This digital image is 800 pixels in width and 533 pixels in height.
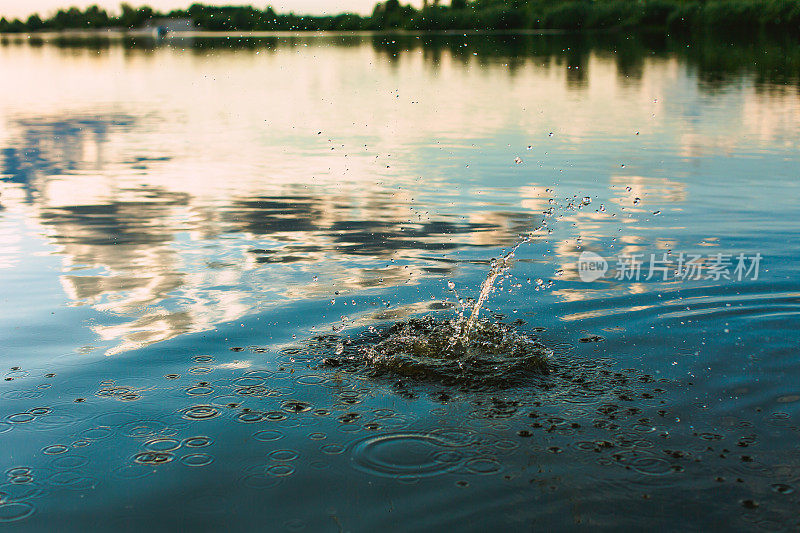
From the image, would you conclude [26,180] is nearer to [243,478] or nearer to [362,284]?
[362,284]

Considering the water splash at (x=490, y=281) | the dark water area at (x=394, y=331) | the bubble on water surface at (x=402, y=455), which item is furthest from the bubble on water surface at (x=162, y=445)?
the water splash at (x=490, y=281)


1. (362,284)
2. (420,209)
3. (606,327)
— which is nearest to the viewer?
(606,327)

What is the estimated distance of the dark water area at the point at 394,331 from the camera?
5.75 meters

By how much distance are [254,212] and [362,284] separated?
4852 mm

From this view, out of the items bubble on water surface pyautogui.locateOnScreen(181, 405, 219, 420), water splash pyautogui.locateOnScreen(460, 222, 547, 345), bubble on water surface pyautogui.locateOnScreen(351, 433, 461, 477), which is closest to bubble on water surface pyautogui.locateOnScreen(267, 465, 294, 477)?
bubble on water surface pyautogui.locateOnScreen(351, 433, 461, 477)

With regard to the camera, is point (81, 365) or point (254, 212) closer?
point (81, 365)

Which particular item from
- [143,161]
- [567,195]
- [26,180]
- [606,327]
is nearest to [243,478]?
[606,327]

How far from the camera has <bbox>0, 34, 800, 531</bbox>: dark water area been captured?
5750 mm

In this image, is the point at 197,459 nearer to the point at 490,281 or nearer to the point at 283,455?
the point at 283,455

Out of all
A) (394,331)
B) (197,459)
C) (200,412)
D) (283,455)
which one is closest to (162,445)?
(197,459)

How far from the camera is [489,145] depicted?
21.7m

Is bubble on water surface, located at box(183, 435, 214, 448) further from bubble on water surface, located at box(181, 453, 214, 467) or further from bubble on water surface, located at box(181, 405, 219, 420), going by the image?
bubble on water surface, located at box(181, 405, 219, 420)

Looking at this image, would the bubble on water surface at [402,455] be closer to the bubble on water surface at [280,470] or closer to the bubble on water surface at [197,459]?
the bubble on water surface at [280,470]

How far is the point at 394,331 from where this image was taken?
8773 mm
